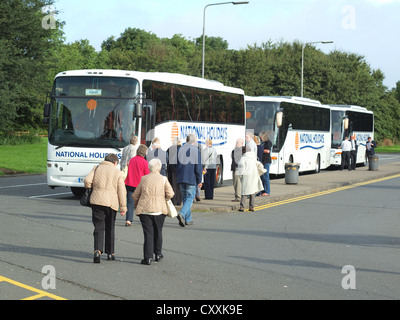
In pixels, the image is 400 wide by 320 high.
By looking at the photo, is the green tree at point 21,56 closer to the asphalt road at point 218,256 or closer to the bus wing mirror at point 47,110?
the bus wing mirror at point 47,110

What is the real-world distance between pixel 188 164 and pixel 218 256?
3.52 meters

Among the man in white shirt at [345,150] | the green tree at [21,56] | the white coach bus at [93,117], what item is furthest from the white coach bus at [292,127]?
the green tree at [21,56]

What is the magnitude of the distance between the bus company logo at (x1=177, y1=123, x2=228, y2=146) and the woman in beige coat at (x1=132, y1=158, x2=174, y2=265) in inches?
406

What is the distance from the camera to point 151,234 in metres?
9.39

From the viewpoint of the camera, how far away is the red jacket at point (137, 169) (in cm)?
1311

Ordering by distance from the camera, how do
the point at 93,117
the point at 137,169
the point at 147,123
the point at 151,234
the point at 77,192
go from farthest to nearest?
the point at 77,192
the point at 147,123
the point at 93,117
the point at 137,169
the point at 151,234

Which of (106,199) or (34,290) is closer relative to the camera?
(34,290)

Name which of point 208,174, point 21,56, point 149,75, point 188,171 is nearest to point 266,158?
point 208,174

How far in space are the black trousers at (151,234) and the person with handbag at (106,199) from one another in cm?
38

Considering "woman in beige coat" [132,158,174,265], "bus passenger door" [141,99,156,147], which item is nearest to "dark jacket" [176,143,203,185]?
"woman in beige coat" [132,158,174,265]

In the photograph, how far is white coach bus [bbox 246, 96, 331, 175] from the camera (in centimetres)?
2811

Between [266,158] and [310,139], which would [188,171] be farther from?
[310,139]

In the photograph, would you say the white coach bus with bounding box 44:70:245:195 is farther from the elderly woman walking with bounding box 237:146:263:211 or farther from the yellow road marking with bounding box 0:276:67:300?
the yellow road marking with bounding box 0:276:67:300
